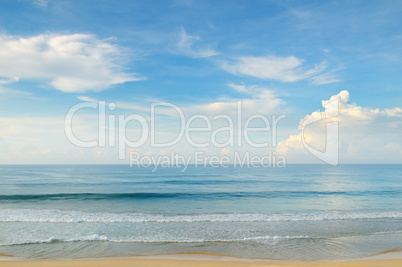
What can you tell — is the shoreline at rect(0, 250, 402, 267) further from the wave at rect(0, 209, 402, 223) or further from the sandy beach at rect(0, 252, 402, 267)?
the wave at rect(0, 209, 402, 223)

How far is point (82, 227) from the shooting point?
43.8 feet

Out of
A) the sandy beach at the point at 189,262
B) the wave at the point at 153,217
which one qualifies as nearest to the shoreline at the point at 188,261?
the sandy beach at the point at 189,262

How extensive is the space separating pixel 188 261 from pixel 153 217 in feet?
25.2

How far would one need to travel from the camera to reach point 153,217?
15.8 m

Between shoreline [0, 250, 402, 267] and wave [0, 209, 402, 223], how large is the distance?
594cm

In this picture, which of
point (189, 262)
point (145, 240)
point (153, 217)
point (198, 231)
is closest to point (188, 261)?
point (189, 262)

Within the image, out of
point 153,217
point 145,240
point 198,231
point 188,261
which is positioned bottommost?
point 153,217

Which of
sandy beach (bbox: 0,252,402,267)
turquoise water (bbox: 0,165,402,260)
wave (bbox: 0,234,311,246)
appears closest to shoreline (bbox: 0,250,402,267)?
sandy beach (bbox: 0,252,402,267)

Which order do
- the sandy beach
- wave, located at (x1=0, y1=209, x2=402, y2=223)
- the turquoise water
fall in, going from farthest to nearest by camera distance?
1. wave, located at (x1=0, y1=209, x2=402, y2=223)
2. the turquoise water
3. the sandy beach

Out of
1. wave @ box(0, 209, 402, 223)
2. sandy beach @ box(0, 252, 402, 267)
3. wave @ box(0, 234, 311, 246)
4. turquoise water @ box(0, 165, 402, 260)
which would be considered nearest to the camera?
sandy beach @ box(0, 252, 402, 267)

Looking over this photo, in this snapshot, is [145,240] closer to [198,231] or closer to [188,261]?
[198,231]

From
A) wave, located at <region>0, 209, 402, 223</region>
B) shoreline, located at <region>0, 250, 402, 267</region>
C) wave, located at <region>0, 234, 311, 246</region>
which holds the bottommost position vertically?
wave, located at <region>0, 209, 402, 223</region>

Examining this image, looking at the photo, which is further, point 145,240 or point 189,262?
point 145,240

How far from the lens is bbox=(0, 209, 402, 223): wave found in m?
14.9
